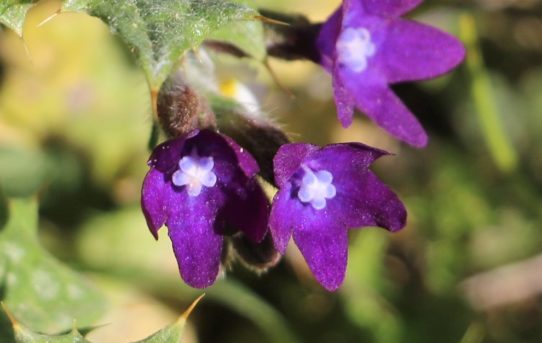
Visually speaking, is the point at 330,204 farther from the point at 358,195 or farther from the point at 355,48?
the point at 355,48

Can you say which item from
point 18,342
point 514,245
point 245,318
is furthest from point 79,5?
point 514,245

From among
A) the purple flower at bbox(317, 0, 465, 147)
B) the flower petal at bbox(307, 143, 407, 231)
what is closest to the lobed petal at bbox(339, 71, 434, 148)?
the purple flower at bbox(317, 0, 465, 147)

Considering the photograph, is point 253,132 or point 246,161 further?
point 253,132

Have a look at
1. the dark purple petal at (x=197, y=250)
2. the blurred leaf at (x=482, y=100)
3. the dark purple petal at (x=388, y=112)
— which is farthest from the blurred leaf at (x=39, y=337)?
the blurred leaf at (x=482, y=100)

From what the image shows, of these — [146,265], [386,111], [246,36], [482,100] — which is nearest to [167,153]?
[246,36]

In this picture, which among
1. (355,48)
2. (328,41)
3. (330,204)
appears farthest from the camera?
(355,48)

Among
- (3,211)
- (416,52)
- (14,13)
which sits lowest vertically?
(3,211)

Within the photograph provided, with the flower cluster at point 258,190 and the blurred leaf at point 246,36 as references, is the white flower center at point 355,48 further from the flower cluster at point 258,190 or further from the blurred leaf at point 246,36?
the blurred leaf at point 246,36
